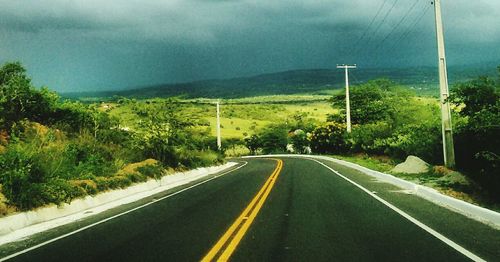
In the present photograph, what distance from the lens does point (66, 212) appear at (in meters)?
14.3

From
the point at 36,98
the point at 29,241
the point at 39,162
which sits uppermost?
the point at 36,98

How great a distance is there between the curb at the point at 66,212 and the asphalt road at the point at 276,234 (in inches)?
26.2

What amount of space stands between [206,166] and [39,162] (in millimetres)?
21980

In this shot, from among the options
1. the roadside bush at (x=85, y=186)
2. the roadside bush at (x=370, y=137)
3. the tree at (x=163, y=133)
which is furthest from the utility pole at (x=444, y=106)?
the roadside bush at (x=370, y=137)

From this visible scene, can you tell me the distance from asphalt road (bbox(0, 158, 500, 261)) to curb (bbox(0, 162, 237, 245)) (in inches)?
26.2

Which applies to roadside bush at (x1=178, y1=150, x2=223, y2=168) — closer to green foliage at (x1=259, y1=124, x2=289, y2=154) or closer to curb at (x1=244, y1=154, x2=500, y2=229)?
curb at (x1=244, y1=154, x2=500, y2=229)

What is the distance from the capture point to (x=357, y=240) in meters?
8.96

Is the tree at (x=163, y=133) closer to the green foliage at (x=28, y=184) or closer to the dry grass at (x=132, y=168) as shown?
the dry grass at (x=132, y=168)

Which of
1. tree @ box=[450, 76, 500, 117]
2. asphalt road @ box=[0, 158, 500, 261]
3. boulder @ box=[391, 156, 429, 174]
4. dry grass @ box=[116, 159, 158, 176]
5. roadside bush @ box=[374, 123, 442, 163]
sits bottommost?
asphalt road @ box=[0, 158, 500, 261]

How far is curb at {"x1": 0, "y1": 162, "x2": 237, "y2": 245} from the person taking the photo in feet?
37.5

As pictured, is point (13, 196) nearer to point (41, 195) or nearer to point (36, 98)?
point (41, 195)

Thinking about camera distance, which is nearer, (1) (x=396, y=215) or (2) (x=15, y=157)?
(1) (x=396, y=215)

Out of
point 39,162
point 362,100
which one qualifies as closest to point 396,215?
point 39,162

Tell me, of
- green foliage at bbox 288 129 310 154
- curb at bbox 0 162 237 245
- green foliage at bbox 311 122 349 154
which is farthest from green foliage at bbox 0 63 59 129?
green foliage at bbox 288 129 310 154
